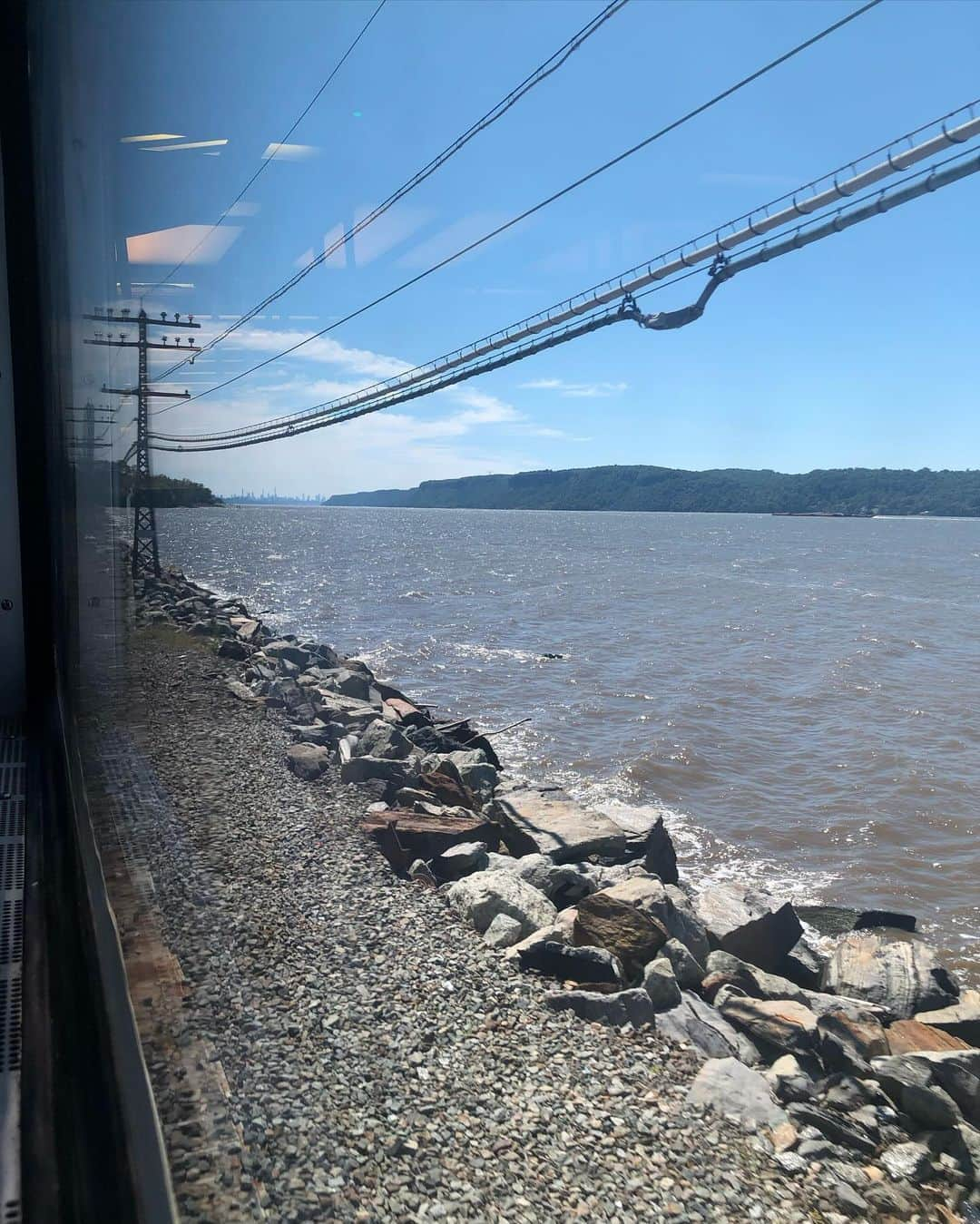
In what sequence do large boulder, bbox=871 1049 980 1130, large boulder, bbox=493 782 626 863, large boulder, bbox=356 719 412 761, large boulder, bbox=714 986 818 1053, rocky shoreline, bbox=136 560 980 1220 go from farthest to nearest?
large boulder, bbox=493 782 626 863 → large boulder, bbox=356 719 412 761 → large boulder, bbox=714 986 818 1053 → large boulder, bbox=871 1049 980 1130 → rocky shoreline, bbox=136 560 980 1220

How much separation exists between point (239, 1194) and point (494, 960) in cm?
142

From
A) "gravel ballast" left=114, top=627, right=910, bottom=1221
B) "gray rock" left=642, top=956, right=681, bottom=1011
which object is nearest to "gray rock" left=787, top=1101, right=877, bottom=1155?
"gravel ballast" left=114, top=627, right=910, bottom=1221

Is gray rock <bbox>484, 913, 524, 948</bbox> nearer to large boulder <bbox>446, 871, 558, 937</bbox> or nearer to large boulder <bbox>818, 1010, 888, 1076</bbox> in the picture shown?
large boulder <bbox>446, 871, 558, 937</bbox>

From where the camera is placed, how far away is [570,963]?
2.64 metres

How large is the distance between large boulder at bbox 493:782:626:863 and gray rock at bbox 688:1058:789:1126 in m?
3.01

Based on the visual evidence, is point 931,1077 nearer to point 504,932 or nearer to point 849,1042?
point 849,1042

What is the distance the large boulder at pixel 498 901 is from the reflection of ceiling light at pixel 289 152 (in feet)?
7.29

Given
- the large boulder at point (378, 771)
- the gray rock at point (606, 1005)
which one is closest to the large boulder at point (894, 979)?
the gray rock at point (606, 1005)

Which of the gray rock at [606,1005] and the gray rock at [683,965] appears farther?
the gray rock at [683,965]

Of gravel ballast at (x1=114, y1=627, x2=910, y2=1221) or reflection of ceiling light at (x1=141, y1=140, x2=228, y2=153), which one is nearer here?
gravel ballast at (x1=114, y1=627, x2=910, y2=1221)

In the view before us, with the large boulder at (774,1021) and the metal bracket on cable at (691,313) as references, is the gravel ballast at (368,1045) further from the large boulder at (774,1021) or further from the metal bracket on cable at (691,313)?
the metal bracket on cable at (691,313)

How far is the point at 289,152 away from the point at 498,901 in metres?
2.65

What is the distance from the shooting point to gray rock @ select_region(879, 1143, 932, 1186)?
1.19 metres

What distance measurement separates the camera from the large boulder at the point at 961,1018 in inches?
94.2
